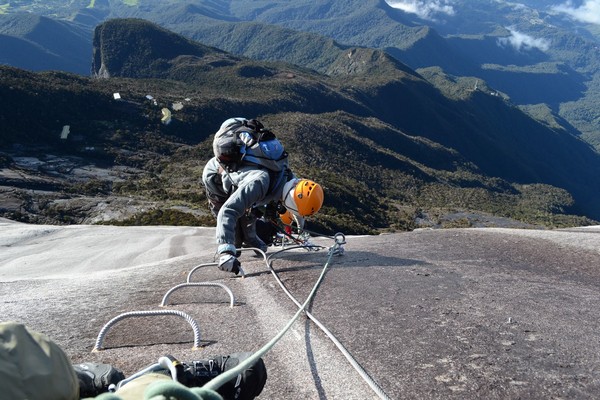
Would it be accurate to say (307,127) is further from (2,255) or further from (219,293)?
(219,293)

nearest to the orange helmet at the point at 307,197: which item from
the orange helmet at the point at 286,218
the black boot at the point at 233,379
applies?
the orange helmet at the point at 286,218

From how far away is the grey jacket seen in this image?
7469mm

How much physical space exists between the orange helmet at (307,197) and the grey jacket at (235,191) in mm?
467

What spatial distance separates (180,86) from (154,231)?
356ft

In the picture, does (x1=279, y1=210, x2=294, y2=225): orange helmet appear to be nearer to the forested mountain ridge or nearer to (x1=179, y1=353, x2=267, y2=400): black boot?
(x1=179, y1=353, x2=267, y2=400): black boot

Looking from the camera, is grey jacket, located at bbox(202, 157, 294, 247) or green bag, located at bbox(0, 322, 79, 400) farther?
grey jacket, located at bbox(202, 157, 294, 247)

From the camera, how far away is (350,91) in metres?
172

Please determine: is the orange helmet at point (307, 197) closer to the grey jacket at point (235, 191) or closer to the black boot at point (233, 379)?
the grey jacket at point (235, 191)

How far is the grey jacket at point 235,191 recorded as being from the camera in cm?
747

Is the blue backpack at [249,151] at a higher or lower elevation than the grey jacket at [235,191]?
higher

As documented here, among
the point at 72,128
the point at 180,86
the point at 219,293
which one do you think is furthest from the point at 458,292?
the point at 180,86

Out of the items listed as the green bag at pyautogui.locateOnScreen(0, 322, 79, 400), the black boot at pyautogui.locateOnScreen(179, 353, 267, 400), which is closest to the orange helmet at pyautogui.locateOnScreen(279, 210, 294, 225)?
the black boot at pyautogui.locateOnScreen(179, 353, 267, 400)

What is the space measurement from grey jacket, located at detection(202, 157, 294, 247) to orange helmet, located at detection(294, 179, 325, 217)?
467 mm

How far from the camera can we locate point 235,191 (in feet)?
26.8
